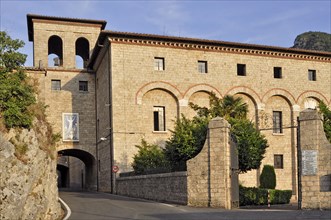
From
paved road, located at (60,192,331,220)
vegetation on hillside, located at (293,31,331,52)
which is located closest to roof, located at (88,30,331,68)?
paved road, located at (60,192,331,220)

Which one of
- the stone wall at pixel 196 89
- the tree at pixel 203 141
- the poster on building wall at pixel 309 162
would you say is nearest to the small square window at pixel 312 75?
the stone wall at pixel 196 89

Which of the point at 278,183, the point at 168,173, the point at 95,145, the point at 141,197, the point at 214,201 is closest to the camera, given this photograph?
the point at 214,201

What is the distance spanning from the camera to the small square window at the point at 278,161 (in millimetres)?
37769

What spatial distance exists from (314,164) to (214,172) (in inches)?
188

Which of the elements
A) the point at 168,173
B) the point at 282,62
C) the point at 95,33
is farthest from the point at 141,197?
the point at 95,33

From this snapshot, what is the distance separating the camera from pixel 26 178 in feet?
58.5

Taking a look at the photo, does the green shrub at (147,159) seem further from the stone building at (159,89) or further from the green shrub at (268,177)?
the green shrub at (268,177)

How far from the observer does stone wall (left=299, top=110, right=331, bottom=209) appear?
20.0m

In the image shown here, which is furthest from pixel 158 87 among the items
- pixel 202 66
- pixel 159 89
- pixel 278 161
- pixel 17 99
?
pixel 17 99

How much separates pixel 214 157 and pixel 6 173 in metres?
9.94

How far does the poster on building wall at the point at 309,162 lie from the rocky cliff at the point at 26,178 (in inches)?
461

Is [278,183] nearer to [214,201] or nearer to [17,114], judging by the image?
[214,201]

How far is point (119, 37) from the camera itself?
33.6 meters

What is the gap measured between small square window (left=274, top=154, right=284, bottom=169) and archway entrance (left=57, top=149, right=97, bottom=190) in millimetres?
16185
